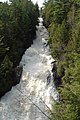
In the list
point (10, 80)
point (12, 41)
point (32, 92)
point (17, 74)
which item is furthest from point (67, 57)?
point (12, 41)

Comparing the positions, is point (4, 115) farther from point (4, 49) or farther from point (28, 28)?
point (28, 28)

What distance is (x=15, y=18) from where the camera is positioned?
57.4 m

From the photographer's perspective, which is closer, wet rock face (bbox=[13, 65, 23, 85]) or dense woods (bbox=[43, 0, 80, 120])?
dense woods (bbox=[43, 0, 80, 120])

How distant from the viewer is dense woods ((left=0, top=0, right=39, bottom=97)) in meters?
42.8

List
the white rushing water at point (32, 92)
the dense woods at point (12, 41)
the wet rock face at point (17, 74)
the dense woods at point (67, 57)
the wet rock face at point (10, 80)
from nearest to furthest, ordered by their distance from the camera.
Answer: the dense woods at point (67, 57) < the white rushing water at point (32, 92) < the wet rock face at point (10, 80) < the dense woods at point (12, 41) < the wet rock face at point (17, 74)

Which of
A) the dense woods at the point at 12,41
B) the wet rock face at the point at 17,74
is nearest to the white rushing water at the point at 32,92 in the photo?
the wet rock face at the point at 17,74

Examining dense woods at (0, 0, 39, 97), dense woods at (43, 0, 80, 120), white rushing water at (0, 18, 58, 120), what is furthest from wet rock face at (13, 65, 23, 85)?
dense woods at (43, 0, 80, 120)

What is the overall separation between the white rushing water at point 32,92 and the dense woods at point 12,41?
1.22 m

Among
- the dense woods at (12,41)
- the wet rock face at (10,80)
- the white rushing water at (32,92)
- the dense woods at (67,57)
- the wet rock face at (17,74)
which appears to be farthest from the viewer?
the wet rock face at (17,74)

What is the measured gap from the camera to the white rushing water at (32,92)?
129 ft

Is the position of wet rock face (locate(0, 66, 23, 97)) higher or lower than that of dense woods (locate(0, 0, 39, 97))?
lower

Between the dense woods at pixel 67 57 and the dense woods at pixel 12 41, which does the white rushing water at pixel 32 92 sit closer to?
the dense woods at pixel 12 41

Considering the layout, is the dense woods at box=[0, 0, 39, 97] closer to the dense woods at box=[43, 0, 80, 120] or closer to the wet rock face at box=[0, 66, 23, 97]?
the wet rock face at box=[0, 66, 23, 97]

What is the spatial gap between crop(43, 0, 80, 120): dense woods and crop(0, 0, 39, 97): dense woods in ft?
18.1
